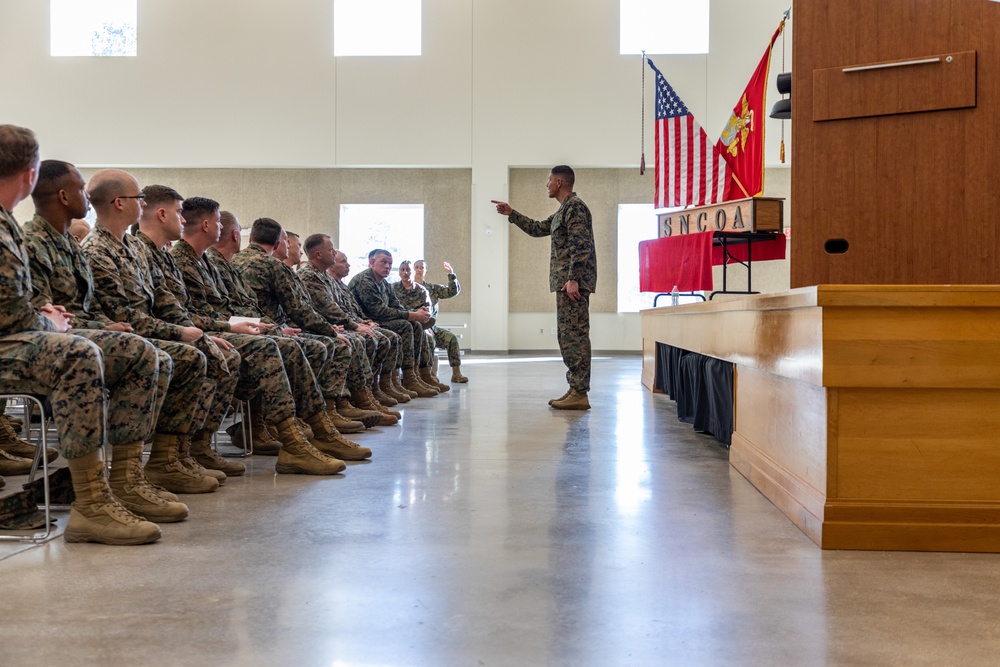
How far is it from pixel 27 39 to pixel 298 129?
13.8 ft

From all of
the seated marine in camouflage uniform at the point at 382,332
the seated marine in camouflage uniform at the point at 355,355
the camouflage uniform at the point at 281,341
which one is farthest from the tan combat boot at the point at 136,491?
the seated marine in camouflage uniform at the point at 382,332

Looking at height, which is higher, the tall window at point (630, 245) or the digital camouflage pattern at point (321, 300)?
the tall window at point (630, 245)

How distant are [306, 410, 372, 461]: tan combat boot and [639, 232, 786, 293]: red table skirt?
10.9 ft

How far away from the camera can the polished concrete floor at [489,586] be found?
5.47 feet

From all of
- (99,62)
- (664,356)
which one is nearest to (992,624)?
(664,356)

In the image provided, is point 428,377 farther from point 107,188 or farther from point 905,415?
point 905,415

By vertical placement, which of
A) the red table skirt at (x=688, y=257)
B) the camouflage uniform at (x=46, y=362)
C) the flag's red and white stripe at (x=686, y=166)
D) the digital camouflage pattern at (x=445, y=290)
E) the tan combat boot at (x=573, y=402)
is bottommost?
the tan combat boot at (x=573, y=402)

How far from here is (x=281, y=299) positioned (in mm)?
4773

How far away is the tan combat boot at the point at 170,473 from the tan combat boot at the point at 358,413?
6.20ft

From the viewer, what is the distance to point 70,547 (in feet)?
7.97

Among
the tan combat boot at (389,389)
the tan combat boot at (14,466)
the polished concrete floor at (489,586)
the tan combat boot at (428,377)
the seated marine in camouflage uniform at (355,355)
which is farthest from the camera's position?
the tan combat boot at (428,377)

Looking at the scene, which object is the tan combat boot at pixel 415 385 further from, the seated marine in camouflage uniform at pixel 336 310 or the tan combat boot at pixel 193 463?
the tan combat boot at pixel 193 463

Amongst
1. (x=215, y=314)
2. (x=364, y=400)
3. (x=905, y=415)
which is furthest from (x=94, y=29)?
(x=905, y=415)

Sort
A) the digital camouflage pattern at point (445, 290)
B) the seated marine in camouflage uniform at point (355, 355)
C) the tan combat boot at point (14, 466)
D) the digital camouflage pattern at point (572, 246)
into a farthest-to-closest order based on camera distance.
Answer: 1. the digital camouflage pattern at point (445, 290)
2. the digital camouflage pattern at point (572, 246)
3. the seated marine in camouflage uniform at point (355, 355)
4. the tan combat boot at point (14, 466)
